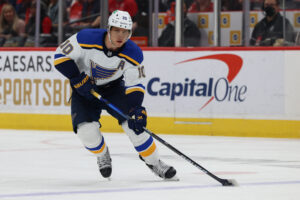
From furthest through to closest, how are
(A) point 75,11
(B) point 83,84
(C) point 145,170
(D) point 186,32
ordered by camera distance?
(A) point 75,11, (D) point 186,32, (C) point 145,170, (B) point 83,84

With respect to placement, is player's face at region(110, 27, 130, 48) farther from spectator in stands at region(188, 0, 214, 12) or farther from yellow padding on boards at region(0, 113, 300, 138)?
spectator in stands at region(188, 0, 214, 12)

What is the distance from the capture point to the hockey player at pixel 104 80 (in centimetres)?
565

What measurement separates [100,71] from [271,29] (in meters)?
4.87

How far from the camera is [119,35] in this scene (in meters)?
5.50

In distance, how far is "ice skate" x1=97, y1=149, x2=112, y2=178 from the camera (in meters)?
5.76

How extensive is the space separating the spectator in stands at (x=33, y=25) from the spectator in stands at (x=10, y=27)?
0.09 metres

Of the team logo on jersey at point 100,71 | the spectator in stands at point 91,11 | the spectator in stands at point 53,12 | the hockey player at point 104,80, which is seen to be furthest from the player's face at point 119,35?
the spectator in stands at point 53,12

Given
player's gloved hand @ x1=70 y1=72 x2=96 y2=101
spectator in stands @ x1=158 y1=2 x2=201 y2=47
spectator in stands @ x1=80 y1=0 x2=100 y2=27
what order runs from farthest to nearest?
spectator in stands @ x1=80 y1=0 x2=100 y2=27 → spectator in stands @ x1=158 y1=2 x2=201 y2=47 → player's gloved hand @ x1=70 y1=72 x2=96 y2=101

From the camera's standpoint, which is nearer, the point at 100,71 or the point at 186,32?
the point at 100,71

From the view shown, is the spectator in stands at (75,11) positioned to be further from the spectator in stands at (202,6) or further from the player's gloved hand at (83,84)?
the player's gloved hand at (83,84)

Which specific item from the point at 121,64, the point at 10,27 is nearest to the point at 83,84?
the point at 121,64

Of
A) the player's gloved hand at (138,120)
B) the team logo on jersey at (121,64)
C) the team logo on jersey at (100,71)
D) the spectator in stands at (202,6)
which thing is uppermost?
the spectator in stands at (202,6)

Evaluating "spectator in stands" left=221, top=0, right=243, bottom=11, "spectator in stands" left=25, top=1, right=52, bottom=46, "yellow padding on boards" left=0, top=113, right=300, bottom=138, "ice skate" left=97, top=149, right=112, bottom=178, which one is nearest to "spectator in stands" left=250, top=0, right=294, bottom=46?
"spectator in stands" left=221, top=0, right=243, bottom=11

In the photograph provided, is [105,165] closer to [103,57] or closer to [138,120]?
[138,120]
